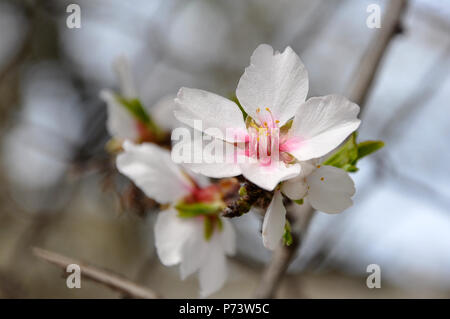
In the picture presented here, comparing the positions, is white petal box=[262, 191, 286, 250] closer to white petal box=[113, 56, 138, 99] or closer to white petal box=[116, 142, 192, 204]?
white petal box=[116, 142, 192, 204]

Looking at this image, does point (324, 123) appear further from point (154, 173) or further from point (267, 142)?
point (154, 173)

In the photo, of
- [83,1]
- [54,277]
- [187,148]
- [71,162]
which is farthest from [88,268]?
A: [54,277]

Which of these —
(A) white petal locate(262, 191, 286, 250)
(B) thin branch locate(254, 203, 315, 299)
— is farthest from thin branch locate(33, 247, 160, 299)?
(A) white petal locate(262, 191, 286, 250)

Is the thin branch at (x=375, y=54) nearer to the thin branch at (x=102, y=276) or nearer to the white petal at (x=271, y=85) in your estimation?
the white petal at (x=271, y=85)

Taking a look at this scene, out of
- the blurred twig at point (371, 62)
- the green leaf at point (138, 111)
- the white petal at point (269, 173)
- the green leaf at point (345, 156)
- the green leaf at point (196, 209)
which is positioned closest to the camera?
the white petal at point (269, 173)

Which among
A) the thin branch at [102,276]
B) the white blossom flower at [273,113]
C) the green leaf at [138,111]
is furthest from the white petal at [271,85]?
the green leaf at [138,111]

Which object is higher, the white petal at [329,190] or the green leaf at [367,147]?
the green leaf at [367,147]

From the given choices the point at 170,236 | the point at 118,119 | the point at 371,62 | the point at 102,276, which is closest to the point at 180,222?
the point at 170,236
